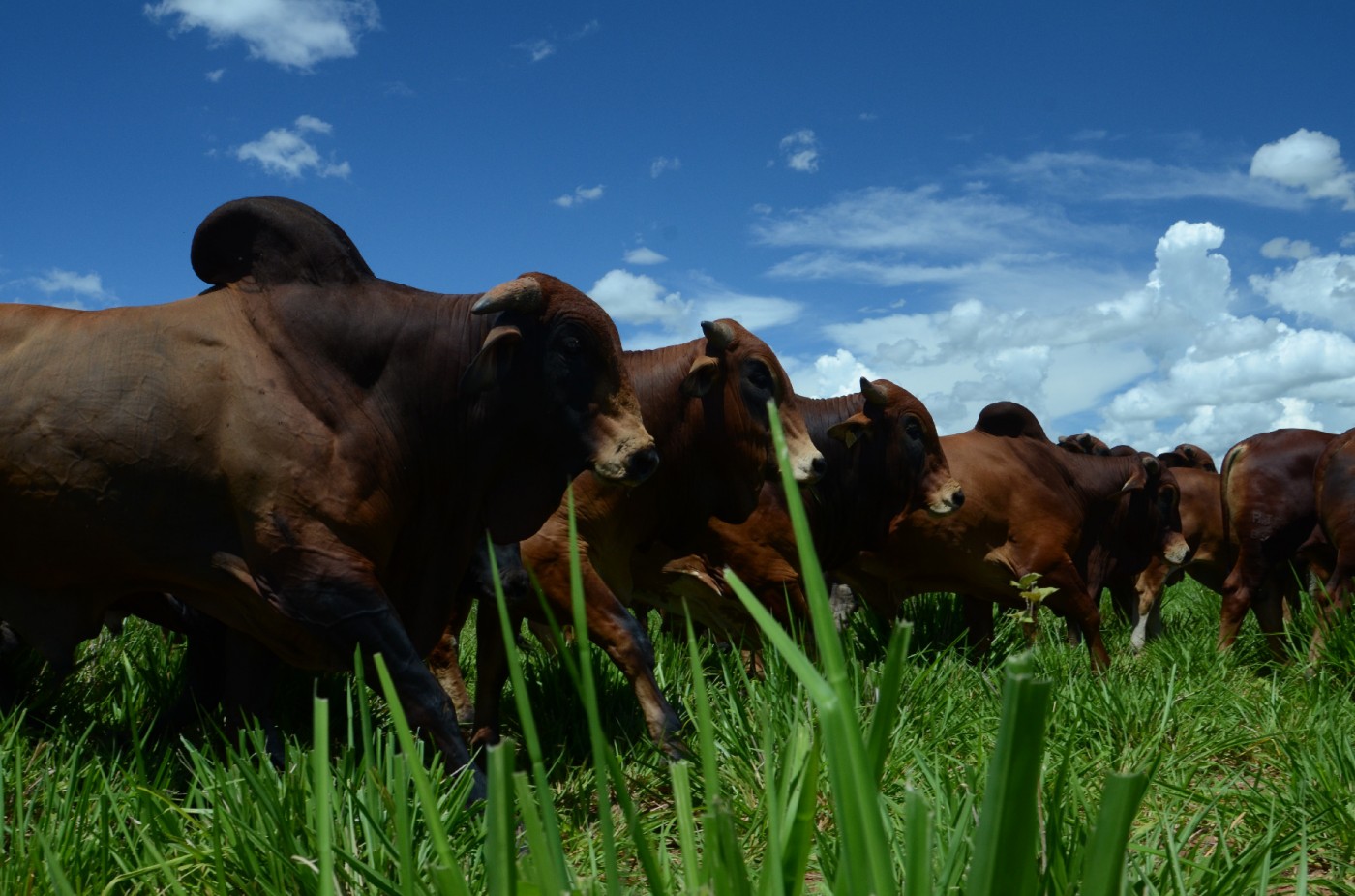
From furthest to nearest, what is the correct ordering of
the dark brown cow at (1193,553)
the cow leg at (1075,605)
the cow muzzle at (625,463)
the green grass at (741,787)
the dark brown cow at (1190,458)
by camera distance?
the dark brown cow at (1190,458)
the dark brown cow at (1193,553)
the cow leg at (1075,605)
the cow muzzle at (625,463)
the green grass at (741,787)

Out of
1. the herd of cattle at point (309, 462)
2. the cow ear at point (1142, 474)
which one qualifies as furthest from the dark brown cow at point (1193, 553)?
the herd of cattle at point (309, 462)

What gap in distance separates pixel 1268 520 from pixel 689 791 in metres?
9.66

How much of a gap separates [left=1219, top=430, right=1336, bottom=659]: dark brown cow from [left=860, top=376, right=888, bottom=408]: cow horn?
131 inches

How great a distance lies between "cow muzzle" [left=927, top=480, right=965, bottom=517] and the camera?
26.3ft

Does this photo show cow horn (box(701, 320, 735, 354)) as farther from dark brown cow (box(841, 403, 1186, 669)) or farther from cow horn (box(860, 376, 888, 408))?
dark brown cow (box(841, 403, 1186, 669))

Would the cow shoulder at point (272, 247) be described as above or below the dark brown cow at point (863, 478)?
above

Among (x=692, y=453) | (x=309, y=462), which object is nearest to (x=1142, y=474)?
(x=692, y=453)

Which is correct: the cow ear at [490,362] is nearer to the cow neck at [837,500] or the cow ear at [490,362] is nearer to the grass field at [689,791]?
the grass field at [689,791]

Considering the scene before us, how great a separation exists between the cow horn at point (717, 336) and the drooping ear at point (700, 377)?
7.6 inches

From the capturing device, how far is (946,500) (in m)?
8.04

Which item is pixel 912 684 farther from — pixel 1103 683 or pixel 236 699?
pixel 236 699

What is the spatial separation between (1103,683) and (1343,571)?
3402mm

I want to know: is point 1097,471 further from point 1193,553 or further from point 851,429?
point 851,429

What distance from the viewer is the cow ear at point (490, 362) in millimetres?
3766
